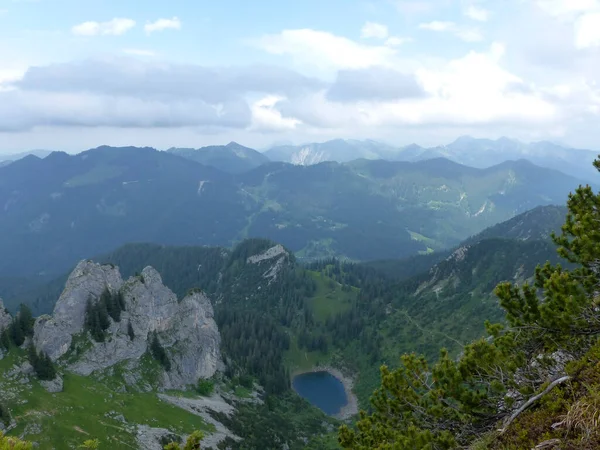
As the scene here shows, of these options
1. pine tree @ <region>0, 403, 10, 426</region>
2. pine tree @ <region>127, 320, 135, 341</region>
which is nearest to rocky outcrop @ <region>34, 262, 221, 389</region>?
pine tree @ <region>127, 320, 135, 341</region>

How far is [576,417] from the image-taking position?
13.3 metres

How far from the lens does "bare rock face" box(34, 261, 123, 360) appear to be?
8931cm

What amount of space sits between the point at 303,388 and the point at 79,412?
138m

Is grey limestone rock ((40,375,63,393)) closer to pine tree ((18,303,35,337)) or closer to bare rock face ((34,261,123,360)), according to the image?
bare rock face ((34,261,123,360))

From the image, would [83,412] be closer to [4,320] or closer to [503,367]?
[4,320]

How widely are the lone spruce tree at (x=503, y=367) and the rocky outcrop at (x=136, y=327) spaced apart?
89.2 meters

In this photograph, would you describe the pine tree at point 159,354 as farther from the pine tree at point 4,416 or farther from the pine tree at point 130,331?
the pine tree at point 4,416

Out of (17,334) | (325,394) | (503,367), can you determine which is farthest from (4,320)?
(325,394)

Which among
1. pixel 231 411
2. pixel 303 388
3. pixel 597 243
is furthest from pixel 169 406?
pixel 303 388

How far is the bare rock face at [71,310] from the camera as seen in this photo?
89312 millimetres

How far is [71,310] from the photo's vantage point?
98.4 meters

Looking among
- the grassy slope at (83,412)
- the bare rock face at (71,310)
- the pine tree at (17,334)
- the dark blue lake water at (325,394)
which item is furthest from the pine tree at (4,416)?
A: the dark blue lake water at (325,394)

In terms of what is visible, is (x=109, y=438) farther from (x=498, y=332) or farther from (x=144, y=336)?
(x=498, y=332)

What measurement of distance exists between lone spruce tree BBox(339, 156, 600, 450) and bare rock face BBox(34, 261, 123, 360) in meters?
88.7
